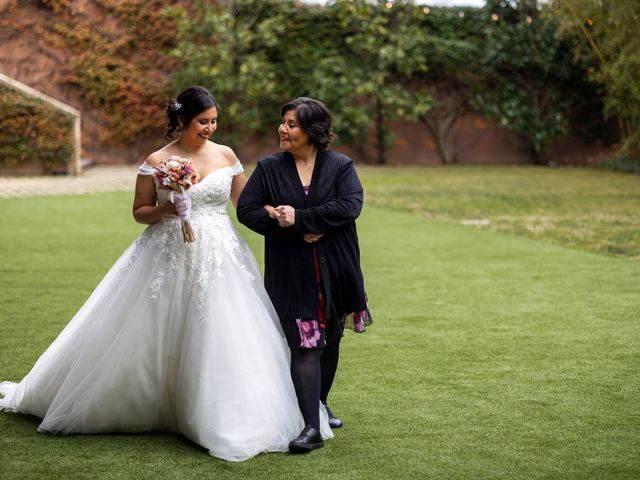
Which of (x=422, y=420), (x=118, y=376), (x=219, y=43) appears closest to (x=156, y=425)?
(x=118, y=376)

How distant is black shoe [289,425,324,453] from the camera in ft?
13.0

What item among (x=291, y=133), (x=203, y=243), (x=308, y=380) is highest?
(x=291, y=133)

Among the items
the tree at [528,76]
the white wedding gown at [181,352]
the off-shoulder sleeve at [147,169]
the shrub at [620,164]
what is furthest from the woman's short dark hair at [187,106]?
the tree at [528,76]

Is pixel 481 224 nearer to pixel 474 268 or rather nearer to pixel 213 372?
pixel 474 268

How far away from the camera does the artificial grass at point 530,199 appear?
37.4 feet

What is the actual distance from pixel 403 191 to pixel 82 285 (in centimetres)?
901

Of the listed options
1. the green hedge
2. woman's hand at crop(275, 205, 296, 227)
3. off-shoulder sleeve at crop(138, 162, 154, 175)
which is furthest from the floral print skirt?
the green hedge

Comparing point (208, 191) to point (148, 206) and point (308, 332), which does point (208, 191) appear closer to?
point (148, 206)

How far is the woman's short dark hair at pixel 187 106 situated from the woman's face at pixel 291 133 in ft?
1.38

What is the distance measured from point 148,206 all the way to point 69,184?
43.3 ft

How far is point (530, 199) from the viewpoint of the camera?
49.1 feet

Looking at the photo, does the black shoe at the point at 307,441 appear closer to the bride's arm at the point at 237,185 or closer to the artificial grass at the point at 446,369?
the artificial grass at the point at 446,369

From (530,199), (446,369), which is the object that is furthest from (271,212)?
(530,199)

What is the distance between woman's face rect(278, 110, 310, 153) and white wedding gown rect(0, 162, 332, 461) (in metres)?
0.44
